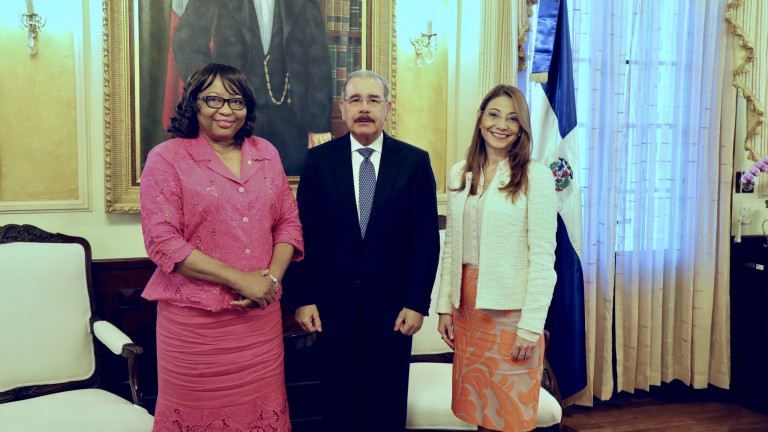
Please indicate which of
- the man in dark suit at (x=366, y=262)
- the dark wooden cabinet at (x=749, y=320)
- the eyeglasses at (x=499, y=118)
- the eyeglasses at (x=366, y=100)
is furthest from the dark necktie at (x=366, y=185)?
the dark wooden cabinet at (x=749, y=320)

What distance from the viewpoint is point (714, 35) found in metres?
3.71

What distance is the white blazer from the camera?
204cm

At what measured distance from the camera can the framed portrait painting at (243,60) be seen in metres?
2.83

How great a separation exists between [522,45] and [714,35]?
1.21 metres

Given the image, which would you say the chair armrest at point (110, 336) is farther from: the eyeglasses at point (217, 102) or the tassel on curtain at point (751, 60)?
the tassel on curtain at point (751, 60)

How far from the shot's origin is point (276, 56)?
120 inches

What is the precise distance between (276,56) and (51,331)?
4.97 feet

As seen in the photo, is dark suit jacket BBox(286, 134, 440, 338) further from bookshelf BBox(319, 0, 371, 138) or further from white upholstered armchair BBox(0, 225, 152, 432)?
bookshelf BBox(319, 0, 371, 138)

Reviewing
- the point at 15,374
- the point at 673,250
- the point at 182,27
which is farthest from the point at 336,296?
the point at 673,250

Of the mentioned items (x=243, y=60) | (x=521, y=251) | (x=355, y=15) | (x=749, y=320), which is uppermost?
(x=355, y=15)

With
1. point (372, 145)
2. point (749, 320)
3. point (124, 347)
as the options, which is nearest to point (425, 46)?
point (372, 145)

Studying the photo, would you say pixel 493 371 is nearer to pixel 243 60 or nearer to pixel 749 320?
pixel 243 60

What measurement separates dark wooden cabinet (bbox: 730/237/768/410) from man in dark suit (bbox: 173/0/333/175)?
2628 millimetres

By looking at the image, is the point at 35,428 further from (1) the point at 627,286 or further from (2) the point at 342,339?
(1) the point at 627,286
